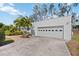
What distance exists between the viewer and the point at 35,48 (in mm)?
6191

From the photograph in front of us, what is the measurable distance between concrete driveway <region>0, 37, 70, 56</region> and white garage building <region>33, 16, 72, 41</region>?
0.98ft

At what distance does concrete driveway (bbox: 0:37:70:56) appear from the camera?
6.01 meters

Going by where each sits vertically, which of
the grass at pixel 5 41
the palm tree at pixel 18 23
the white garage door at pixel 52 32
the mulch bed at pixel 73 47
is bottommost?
the mulch bed at pixel 73 47

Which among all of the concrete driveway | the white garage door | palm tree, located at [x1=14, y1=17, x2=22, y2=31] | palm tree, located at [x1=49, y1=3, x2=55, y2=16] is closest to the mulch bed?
the concrete driveway

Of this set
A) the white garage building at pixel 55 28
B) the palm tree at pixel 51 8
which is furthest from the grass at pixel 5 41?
the palm tree at pixel 51 8

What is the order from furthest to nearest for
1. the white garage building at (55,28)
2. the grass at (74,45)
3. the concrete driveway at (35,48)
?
the white garage building at (55,28) < the grass at (74,45) < the concrete driveway at (35,48)

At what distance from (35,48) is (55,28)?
1.13m

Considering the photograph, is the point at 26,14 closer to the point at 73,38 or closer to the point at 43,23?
the point at 43,23

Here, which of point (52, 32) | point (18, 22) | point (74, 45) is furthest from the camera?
point (52, 32)

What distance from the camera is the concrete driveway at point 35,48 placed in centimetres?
601

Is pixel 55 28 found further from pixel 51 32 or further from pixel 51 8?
pixel 51 8

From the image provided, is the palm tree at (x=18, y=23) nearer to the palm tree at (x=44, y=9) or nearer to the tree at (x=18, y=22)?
the tree at (x=18, y=22)

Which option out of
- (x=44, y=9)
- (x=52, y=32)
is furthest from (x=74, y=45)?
(x=44, y=9)

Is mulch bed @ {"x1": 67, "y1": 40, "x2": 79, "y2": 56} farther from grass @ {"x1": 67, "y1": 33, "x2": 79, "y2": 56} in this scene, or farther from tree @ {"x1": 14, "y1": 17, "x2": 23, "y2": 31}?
tree @ {"x1": 14, "y1": 17, "x2": 23, "y2": 31}
